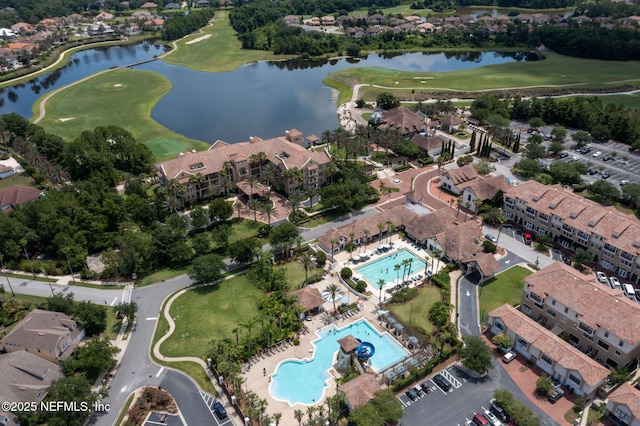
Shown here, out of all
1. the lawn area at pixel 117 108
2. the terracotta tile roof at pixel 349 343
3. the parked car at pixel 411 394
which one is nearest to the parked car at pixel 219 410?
the terracotta tile roof at pixel 349 343

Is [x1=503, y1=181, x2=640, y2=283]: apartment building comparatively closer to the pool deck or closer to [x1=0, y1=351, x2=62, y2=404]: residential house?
the pool deck

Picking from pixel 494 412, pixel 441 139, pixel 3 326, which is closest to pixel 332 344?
pixel 494 412

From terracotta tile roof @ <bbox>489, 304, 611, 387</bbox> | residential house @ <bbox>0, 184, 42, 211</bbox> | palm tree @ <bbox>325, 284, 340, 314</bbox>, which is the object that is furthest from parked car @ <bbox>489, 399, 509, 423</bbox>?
residential house @ <bbox>0, 184, 42, 211</bbox>

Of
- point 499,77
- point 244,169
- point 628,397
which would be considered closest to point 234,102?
point 244,169

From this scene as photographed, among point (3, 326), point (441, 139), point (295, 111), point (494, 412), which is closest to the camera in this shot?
point (494, 412)

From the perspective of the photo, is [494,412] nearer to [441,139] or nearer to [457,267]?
[457,267]

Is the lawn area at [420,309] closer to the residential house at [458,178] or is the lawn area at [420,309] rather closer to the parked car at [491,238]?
the parked car at [491,238]
